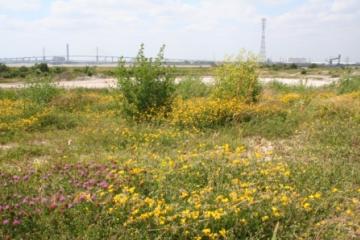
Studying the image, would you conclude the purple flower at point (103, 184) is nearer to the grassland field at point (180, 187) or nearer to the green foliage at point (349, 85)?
the grassland field at point (180, 187)

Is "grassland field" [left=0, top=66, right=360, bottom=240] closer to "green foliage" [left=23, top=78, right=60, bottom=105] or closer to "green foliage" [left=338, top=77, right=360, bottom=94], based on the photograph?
"green foliage" [left=23, top=78, right=60, bottom=105]

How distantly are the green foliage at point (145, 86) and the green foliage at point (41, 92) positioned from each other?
3783 millimetres

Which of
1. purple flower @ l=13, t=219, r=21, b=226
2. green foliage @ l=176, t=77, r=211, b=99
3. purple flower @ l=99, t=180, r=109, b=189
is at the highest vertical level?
green foliage @ l=176, t=77, r=211, b=99

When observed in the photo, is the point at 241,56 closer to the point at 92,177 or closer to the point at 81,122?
the point at 81,122

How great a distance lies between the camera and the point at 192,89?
1636 cm

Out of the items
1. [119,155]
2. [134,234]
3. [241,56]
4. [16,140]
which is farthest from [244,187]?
[241,56]

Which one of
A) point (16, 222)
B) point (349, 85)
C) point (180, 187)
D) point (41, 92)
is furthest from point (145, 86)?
point (349, 85)

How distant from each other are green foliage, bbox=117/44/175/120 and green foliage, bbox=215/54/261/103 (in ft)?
6.80

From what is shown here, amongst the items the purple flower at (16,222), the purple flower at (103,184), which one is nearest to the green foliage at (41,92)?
the purple flower at (103,184)

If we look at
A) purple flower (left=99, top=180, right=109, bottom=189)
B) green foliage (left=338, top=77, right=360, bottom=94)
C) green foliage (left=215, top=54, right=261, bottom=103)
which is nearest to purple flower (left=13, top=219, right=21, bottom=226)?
purple flower (left=99, top=180, right=109, bottom=189)

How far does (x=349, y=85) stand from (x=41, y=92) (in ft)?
38.2

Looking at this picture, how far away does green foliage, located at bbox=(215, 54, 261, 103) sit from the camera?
1202 cm

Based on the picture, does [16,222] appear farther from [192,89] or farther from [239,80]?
[192,89]

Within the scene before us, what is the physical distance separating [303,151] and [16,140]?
5.43 meters
